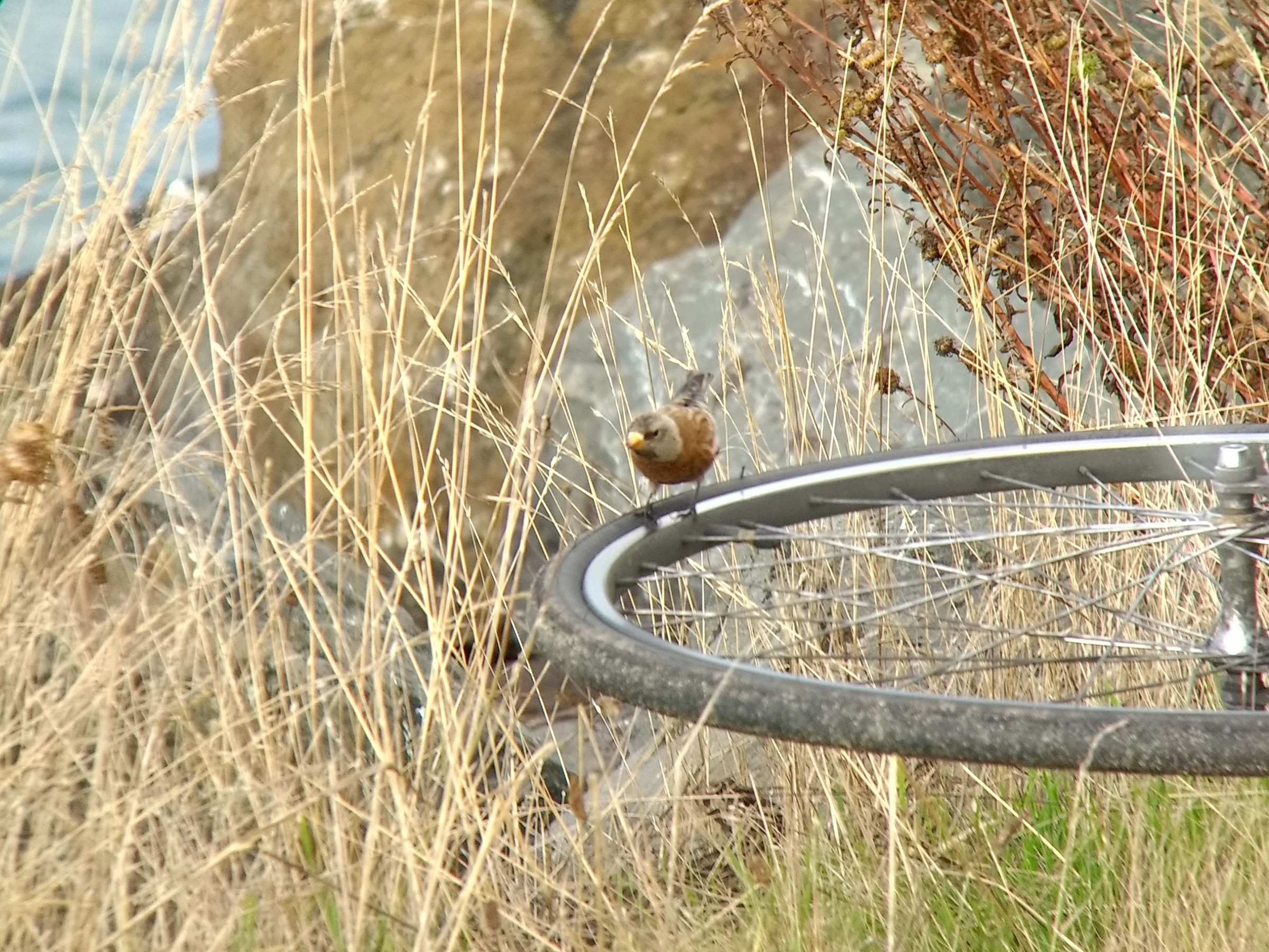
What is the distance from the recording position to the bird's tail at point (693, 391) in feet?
6.59

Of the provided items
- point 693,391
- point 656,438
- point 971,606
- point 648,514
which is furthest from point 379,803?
point 971,606

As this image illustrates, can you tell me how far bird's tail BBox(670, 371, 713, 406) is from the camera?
2010mm

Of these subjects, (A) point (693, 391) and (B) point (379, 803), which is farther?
(A) point (693, 391)

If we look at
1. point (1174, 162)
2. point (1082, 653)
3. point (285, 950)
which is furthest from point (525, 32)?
point (285, 950)

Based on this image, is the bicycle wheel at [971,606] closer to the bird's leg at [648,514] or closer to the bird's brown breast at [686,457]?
the bird's leg at [648,514]

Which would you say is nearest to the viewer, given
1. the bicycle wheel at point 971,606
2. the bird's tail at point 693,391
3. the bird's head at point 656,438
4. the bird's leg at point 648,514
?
the bicycle wheel at point 971,606

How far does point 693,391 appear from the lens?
2.06 m

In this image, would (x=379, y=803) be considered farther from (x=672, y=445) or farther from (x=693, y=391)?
(x=693, y=391)

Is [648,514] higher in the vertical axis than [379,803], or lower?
higher

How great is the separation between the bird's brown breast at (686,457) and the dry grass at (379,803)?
172 mm

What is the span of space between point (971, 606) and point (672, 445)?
→ 2.71 feet

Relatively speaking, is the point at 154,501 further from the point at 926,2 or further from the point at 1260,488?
the point at 1260,488

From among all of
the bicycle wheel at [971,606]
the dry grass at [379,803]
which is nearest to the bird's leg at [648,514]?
the bicycle wheel at [971,606]

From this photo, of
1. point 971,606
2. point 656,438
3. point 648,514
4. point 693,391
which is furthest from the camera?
point 971,606
